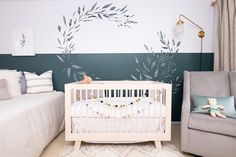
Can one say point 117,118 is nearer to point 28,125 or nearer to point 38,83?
point 28,125

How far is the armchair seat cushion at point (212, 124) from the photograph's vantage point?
198 centimetres

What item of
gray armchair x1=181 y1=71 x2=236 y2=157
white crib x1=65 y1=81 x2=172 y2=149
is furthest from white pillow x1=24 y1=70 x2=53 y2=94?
gray armchair x1=181 y1=71 x2=236 y2=157

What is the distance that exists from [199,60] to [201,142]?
1541 millimetres

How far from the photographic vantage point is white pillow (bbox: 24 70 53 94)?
3.05 meters

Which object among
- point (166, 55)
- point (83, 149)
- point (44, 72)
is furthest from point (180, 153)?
point (44, 72)

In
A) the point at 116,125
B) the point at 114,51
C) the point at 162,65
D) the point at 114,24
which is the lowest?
the point at 116,125

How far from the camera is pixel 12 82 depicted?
289 centimetres

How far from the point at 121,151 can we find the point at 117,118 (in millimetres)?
371

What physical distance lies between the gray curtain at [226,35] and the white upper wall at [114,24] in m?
0.20

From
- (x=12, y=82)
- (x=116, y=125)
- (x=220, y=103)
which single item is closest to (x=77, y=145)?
(x=116, y=125)

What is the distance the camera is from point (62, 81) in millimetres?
3340

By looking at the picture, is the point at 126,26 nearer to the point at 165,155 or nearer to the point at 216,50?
the point at 216,50

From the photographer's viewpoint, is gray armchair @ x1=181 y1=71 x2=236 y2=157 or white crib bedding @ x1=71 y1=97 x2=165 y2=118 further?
white crib bedding @ x1=71 y1=97 x2=165 y2=118

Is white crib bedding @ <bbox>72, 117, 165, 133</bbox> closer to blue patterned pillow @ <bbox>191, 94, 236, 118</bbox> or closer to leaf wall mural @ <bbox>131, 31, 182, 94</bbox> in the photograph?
blue patterned pillow @ <bbox>191, 94, 236, 118</bbox>
